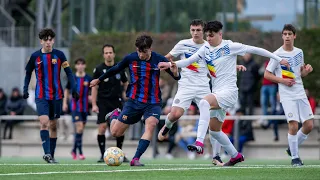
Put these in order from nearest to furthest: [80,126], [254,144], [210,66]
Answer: [210,66] < [80,126] < [254,144]

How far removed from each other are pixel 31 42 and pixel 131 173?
18328mm

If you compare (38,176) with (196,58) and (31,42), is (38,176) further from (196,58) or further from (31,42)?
(31,42)

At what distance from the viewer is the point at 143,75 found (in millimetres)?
14969

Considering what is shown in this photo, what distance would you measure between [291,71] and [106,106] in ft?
Answer: 14.4

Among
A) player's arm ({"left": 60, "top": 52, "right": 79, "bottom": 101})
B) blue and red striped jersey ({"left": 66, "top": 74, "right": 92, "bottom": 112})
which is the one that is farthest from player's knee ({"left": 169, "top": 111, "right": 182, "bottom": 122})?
blue and red striped jersey ({"left": 66, "top": 74, "right": 92, "bottom": 112})

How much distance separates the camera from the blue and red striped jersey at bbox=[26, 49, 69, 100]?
54.1 ft

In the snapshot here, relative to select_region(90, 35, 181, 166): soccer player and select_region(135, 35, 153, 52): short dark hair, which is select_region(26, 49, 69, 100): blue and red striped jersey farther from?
select_region(135, 35, 153, 52): short dark hair

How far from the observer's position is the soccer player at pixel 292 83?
1538 centimetres

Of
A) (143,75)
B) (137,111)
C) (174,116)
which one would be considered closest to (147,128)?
(137,111)

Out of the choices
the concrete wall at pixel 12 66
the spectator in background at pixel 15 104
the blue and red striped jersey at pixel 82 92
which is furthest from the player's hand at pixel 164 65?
the concrete wall at pixel 12 66

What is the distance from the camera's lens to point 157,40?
95.0 ft

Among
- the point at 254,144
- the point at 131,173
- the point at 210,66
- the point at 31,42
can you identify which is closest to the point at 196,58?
the point at 210,66

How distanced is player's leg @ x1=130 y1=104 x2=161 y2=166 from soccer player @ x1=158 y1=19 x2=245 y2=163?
140 cm

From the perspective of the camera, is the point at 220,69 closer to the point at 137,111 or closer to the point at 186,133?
the point at 137,111
